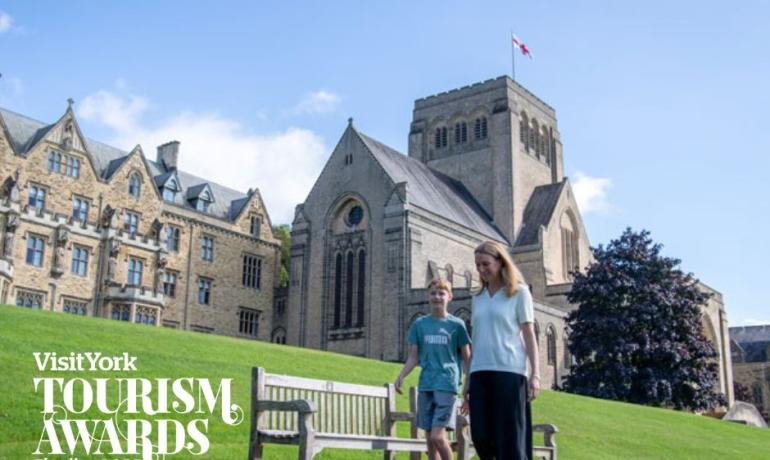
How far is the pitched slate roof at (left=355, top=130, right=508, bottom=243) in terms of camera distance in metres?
49.6

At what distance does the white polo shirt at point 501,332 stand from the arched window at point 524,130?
5408 cm

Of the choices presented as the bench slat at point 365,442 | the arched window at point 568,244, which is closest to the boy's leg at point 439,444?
the bench slat at point 365,442

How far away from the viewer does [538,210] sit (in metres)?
58.6

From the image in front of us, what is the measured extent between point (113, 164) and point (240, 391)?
116 feet

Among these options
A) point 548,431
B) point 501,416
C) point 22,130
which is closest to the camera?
point 501,416

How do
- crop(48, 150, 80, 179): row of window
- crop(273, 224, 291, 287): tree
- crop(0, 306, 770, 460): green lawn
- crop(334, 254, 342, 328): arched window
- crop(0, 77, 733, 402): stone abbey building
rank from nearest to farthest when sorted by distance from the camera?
crop(0, 306, 770, 460): green lawn < crop(0, 77, 733, 402): stone abbey building < crop(48, 150, 80, 179): row of window < crop(334, 254, 342, 328): arched window < crop(273, 224, 291, 287): tree

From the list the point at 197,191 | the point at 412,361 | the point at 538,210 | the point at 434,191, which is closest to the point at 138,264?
the point at 197,191

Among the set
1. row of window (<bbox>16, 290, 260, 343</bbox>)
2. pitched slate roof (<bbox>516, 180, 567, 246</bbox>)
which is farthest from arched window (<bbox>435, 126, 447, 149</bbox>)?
row of window (<bbox>16, 290, 260, 343</bbox>)

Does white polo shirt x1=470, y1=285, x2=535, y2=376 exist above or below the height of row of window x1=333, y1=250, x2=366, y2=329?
below

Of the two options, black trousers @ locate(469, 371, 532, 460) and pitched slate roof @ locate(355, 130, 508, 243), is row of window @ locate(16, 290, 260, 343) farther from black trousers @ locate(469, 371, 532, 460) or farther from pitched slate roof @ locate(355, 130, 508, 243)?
black trousers @ locate(469, 371, 532, 460)

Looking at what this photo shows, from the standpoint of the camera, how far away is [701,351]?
4194 cm

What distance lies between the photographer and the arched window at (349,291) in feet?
159

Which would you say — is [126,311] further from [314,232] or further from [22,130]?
[314,232]

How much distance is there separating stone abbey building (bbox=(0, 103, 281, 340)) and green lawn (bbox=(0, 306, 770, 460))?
19.3 meters
